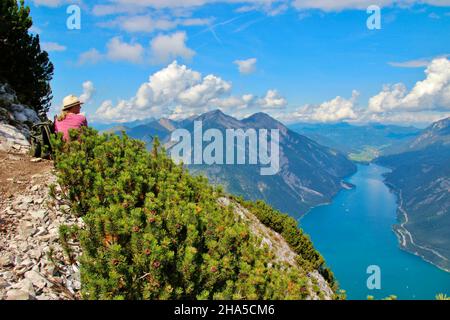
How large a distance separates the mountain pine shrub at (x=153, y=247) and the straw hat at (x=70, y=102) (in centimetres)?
399

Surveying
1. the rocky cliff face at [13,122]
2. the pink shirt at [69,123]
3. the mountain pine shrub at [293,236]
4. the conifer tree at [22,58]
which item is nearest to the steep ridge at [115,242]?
the pink shirt at [69,123]

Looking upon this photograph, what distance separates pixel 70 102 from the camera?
12.4 meters


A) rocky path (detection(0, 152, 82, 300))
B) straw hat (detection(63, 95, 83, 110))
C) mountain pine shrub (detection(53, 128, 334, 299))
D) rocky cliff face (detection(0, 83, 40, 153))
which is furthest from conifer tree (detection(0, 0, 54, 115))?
mountain pine shrub (detection(53, 128, 334, 299))

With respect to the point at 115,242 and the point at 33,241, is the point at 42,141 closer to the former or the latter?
the point at 33,241

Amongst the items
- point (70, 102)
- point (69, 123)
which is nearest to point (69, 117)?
point (69, 123)

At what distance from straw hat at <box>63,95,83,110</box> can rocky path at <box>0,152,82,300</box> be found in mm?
2860

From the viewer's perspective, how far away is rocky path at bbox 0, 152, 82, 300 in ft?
19.6

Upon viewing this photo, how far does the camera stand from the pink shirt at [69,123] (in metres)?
11.4

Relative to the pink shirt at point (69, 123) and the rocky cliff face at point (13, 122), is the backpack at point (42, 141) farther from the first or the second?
the rocky cliff face at point (13, 122)

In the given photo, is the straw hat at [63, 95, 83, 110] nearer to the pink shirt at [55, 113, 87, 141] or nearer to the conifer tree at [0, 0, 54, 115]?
the pink shirt at [55, 113, 87, 141]

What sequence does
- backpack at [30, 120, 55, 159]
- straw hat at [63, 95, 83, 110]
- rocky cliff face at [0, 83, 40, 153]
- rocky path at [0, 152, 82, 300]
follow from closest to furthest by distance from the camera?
rocky path at [0, 152, 82, 300] → backpack at [30, 120, 55, 159] → straw hat at [63, 95, 83, 110] → rocky cliff face at [0, 83, 40, 153]
